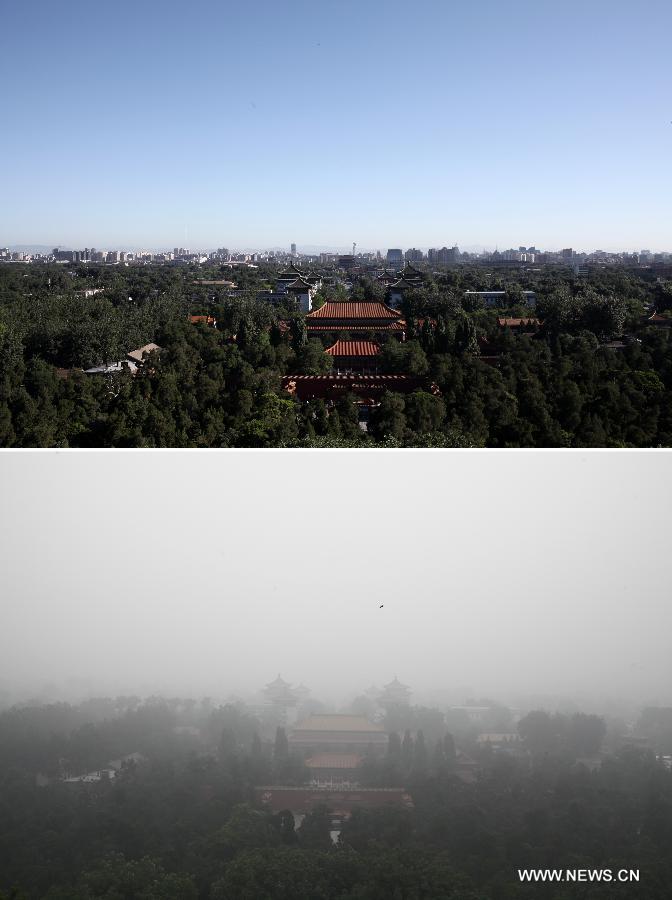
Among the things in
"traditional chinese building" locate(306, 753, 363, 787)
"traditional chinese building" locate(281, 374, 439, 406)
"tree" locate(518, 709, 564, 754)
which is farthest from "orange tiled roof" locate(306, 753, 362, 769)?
"traditional chinese building" locate(281, 374, 439, 406)

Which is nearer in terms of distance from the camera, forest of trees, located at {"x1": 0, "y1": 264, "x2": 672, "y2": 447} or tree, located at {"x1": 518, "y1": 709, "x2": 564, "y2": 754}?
tree, located at {"x1": 518, "y1": 709, "x2": 564, "y2": 754}

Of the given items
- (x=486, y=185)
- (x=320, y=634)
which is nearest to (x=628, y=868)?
(x=320, y=634)

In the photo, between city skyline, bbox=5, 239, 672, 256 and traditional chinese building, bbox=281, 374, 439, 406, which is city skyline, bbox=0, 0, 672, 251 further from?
traditional chinese building, bbox=281, 374, 439, 406

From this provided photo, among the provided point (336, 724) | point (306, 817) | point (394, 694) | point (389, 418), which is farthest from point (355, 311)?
point (306, 817)

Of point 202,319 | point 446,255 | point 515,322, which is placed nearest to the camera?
point 515,322

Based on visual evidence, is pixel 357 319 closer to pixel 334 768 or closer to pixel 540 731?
pixel 540 731

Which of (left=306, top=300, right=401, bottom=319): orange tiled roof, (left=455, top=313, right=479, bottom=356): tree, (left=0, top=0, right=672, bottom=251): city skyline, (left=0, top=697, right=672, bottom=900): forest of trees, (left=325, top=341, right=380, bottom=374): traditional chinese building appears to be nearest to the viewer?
(left=0, top=697, right=672, bottom=900): forest of trees
